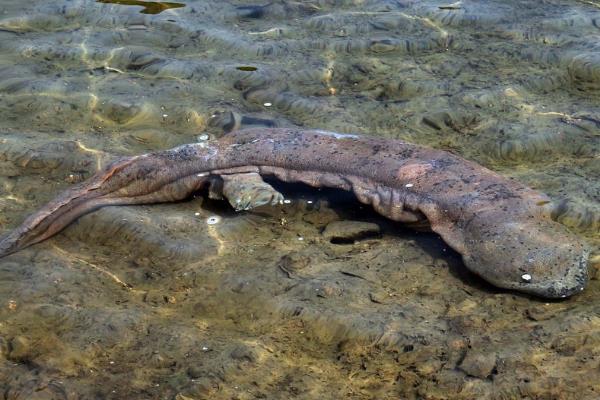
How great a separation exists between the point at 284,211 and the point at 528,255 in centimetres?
216

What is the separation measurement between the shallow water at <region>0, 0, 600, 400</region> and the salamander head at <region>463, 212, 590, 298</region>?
14 centimetres

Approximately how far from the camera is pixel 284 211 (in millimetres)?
7082

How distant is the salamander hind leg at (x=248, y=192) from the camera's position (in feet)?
22.7

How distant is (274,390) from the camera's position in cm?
510

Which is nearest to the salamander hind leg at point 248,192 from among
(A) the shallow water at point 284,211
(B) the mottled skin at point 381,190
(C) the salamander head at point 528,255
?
(B) the mottled skin at point 381,190

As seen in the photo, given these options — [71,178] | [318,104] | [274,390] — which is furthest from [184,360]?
[318,104]

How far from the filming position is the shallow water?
527cm

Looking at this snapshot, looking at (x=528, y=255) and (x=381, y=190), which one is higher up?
(x=528, y=255)

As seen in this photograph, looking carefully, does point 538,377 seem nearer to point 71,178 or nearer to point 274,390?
point 274,390

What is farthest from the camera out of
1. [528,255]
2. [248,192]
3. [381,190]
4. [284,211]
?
[284,211]

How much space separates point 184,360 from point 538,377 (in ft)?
7.21

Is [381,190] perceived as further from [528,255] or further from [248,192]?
[528,255]

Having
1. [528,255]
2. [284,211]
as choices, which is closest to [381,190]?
[284,211]

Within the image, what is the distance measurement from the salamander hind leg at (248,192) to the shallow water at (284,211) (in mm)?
129
